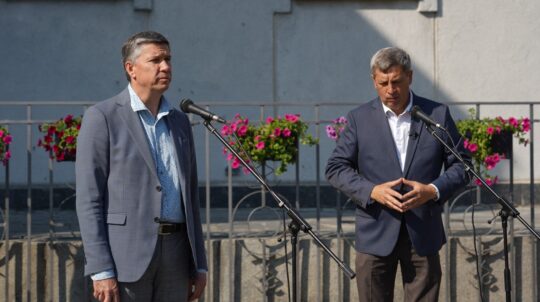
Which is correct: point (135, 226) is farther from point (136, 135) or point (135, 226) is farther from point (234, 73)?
point (234, 73)

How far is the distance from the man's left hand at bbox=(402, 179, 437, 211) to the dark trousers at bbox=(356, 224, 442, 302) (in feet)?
0.56

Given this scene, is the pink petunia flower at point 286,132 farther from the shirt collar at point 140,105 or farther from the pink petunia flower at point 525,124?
the shirt collar at point 140,105

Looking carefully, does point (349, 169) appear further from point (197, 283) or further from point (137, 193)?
point (137, 193)

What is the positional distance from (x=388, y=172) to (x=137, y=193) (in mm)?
1428

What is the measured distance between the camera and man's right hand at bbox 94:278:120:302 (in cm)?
444

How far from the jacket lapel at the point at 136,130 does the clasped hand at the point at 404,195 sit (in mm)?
1219

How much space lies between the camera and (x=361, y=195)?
5309mm

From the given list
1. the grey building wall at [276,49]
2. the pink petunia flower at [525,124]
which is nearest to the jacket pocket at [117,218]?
the pink petunia flower at [525,124]

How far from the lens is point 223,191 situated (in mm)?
10805

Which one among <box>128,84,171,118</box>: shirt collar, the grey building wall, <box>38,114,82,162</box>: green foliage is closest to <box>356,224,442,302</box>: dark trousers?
<box>128,84,171,118</box>: shirt collar

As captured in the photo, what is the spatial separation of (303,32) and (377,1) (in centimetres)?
86

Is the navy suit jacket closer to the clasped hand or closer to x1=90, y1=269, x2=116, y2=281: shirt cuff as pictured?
the clasped hand

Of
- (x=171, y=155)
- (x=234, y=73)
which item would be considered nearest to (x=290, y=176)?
(x=234, y=73)

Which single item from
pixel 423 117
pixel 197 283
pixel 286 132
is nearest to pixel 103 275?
pixel 197 283
